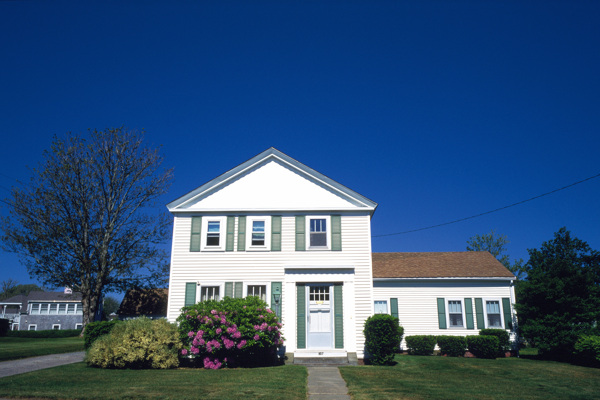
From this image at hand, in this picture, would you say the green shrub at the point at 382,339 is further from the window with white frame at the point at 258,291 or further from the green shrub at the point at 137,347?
the green shrub at the point at 137,347

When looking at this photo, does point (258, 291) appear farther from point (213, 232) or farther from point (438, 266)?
point (438, 266)

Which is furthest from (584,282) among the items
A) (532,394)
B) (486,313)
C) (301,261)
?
(301,261)

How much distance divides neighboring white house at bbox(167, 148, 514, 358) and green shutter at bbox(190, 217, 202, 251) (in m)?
0.04

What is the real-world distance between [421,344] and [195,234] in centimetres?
1172

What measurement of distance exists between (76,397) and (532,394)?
10.6m

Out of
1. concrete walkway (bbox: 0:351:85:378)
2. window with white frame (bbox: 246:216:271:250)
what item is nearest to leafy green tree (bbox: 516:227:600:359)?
window with white frame (bbox: 246:216:271:250)

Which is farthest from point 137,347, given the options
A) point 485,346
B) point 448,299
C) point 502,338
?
point 502,338

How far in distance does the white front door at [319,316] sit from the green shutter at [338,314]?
169 mm

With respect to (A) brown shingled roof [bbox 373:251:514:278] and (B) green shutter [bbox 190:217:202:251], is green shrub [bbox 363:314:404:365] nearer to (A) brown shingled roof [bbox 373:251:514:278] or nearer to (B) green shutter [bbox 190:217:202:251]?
(A) brown shingled roof [bbox 373:251:514:278]

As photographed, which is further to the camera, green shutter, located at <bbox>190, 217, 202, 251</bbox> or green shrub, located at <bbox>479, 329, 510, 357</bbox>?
green shrub, located at <bbox>479, 329, 510, 357</bbox>

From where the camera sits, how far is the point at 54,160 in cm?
2783

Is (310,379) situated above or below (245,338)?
below

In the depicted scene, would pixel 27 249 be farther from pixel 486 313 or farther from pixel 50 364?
pixel 486 313

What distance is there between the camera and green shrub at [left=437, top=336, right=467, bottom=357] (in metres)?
20.7
